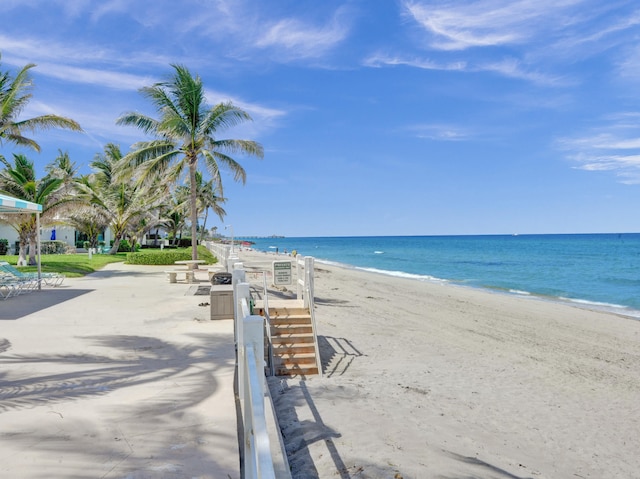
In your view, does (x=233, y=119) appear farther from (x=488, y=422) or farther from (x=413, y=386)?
(x=488, y=422)

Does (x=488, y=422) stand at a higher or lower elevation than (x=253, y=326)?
lower

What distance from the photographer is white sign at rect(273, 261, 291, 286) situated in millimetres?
11187

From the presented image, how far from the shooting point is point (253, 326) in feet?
8.52

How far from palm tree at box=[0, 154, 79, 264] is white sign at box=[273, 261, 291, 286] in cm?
1353

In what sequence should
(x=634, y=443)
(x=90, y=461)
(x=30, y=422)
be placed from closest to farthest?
(x=90, y=461) < (x=30, y=422) < (x=634, y=443)

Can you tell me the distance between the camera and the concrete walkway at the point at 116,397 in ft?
10.5

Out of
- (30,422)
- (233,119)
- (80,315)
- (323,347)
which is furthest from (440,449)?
(233,119)

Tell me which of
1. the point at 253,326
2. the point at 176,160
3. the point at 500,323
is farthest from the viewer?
the point at 176,160

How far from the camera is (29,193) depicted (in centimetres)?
1914

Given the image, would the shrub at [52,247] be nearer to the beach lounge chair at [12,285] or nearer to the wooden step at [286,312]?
the beach lounge chair at [12,285]

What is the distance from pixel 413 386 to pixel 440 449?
2283mm

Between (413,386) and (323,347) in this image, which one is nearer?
(413,386)

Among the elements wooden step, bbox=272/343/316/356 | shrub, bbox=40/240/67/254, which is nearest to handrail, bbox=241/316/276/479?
wooden step, bbox=272/343/316/356

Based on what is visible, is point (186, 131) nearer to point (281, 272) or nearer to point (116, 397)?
point (281, 272)
